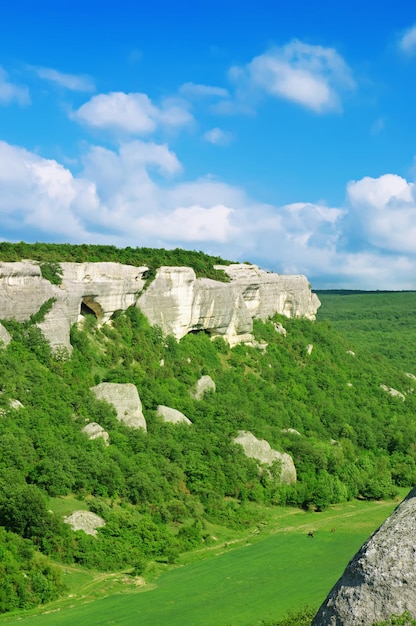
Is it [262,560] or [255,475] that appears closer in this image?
[262,560]

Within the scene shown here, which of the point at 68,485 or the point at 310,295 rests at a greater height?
the point at 310,295

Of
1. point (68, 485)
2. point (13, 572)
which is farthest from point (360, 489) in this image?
point (13, 572)

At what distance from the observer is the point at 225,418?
2266 inches

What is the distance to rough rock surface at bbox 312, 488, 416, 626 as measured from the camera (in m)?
14.2

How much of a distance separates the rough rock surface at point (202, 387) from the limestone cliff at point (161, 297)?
4.72 meters

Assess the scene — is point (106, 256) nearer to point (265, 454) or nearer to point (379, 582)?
point (265, 454)

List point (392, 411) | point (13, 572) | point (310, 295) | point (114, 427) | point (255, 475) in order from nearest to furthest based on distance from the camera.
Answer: point (13, 572), point (114, 427), point (255, 475), point (392, 411), point (310, 295)

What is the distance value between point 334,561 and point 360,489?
16.4 m

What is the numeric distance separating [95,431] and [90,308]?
12.4 meters

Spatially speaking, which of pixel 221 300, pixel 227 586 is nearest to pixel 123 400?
pixel 227 586

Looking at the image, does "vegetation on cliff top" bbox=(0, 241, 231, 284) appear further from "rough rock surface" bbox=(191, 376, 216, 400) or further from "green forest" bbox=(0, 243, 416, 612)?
"rough rock surface" bbox=(191, 376, 216, 400)

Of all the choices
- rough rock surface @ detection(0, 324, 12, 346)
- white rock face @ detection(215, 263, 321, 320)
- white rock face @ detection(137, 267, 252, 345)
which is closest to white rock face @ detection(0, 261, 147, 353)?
rough rock surface @ detection(0, 324, 12, 346)

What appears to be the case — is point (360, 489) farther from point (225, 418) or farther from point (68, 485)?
point (68, 485)

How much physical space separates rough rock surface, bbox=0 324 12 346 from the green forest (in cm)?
48
